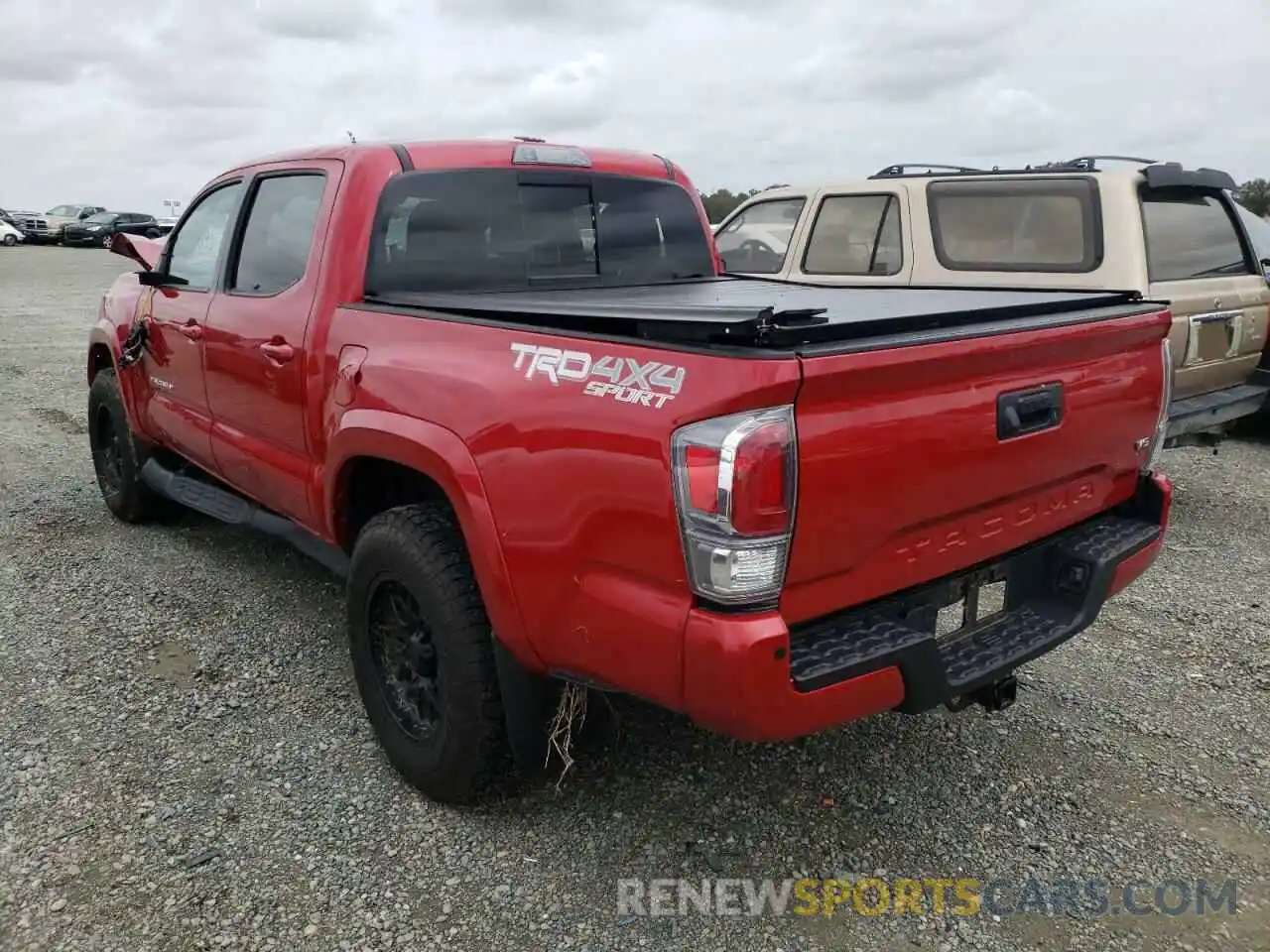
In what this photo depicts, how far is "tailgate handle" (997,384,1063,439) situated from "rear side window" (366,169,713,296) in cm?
184

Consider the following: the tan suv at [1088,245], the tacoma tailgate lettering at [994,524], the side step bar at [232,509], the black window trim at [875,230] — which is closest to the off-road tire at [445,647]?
→ the side step bar at [232,509]

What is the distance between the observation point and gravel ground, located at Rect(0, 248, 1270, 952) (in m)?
2.46

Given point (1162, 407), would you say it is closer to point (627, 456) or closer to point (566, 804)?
point (627, 456)

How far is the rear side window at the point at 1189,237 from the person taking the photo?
546 centimetres

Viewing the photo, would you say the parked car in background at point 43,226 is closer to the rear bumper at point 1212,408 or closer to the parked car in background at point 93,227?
the parked car in background at point 93,227

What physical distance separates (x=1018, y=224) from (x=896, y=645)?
4.52 m

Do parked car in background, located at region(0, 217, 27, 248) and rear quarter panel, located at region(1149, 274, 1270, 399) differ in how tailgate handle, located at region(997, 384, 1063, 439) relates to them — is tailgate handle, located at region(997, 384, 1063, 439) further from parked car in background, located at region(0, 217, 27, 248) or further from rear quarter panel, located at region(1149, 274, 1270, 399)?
parked car in background, located at region(0, 217, 27, 248)

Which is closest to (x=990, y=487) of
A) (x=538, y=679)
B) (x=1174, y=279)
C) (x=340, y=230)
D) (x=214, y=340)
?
(x=538, y=679)

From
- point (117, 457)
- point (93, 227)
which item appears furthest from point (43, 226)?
point (117, 457)

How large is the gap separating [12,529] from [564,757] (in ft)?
13.8

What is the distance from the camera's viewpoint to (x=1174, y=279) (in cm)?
542

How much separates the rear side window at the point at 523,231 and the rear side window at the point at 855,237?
106 inches

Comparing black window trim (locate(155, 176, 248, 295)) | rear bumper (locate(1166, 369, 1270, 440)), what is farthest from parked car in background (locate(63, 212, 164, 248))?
rear bumper (locate(1166, 369, 1270, 440))

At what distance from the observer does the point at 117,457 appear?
17.7 feet
